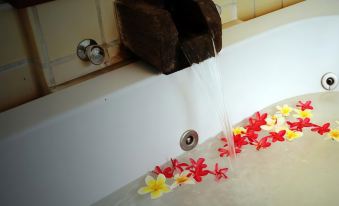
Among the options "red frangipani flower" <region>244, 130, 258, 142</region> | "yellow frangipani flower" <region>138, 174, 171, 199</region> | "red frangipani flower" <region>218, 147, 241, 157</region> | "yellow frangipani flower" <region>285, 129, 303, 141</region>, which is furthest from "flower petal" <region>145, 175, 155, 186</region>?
"yellow frangipani flower" <region>285, 129, 303, 141</region>

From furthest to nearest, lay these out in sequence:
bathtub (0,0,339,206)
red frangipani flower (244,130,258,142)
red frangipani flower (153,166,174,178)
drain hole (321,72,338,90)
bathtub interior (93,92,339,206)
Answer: drain hole (321,72,338,90) → red frangipani flower (244,130,258,142) → red frangipani flower (153,166,174,178) → bathtub interior (93,92,339,206) → bathtub (0,0,339,206)

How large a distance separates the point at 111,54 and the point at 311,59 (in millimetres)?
735

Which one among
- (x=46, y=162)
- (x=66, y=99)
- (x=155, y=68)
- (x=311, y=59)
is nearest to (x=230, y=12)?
(x=311, y=59)

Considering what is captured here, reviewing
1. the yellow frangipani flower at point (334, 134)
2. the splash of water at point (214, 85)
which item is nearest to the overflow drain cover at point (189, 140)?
the splash of water at point (214, 85)

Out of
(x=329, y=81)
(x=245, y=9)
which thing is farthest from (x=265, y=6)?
(x=329, y=81)

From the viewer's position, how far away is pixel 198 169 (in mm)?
1116

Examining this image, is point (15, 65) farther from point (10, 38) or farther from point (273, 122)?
point (273, 122)

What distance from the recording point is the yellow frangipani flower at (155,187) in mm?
1053

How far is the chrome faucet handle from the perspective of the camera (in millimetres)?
1036

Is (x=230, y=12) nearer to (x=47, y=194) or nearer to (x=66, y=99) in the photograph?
(x=66, y=99)

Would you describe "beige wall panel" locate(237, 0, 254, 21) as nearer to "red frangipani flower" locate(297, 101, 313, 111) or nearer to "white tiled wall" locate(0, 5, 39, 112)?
"red frangipani flower" locate(297, 101, 313, 111)

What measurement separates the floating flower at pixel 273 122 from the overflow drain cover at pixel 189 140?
247 millimetres

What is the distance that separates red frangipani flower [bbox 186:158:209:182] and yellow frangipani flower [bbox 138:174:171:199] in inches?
3.6

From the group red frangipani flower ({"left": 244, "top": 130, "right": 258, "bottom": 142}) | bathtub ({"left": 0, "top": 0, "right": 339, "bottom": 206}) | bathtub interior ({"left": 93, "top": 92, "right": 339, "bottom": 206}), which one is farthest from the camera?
red frangipani flower ({"left": 244, "top": 130, "right": 258, "bottom": 142})
